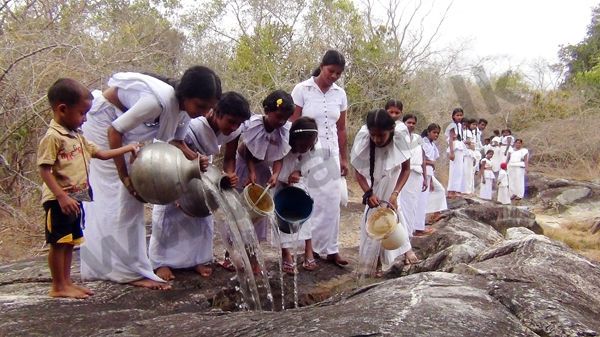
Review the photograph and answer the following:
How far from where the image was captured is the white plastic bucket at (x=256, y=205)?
10.5 ft

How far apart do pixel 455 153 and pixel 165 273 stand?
23.8 feet

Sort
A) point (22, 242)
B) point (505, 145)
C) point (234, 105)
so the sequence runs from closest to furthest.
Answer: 1. point (234, 105)
2. point (22, 242)
3. point (505, 145)

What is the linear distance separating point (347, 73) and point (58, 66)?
24.8ft

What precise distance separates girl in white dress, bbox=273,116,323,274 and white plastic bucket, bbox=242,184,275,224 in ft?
1.42

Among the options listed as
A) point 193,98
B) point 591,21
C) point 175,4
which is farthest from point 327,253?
point 591,21

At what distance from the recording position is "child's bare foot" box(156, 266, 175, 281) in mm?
3203

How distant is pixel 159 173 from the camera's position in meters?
2.68

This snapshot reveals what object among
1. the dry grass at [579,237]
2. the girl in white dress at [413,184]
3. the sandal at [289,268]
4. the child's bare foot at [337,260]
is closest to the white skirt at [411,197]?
the girl in white dress at [413,184]

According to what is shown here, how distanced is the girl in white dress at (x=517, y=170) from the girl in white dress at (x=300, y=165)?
330 inches

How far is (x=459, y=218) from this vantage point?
6.38 m

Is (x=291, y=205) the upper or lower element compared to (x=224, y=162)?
lower

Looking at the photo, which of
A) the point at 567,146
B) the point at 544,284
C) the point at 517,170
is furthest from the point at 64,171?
the point at 567,146

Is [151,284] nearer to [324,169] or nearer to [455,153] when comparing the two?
[324,169]

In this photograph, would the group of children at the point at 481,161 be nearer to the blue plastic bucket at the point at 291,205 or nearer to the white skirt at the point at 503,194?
the white skirt at the point at 503,194
